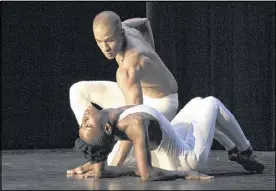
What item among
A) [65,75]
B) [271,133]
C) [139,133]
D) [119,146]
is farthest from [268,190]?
[65,75]

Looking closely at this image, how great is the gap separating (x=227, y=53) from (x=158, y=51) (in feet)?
2.21

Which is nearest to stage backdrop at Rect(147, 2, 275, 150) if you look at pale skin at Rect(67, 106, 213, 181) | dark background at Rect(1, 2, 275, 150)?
dark background at Rect(1, 2, 275, 150)

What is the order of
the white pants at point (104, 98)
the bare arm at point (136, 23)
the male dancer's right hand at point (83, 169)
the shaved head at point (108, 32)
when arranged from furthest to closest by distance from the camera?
the bare arm at point (136, 23) → the white pants at point (104, 98) → the male dancer's right hand at point (83, 169) → the shaved head at point (108, 32)

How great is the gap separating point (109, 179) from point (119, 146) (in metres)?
0.44

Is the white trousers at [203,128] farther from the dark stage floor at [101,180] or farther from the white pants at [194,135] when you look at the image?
the dark stage floor at [101,180]

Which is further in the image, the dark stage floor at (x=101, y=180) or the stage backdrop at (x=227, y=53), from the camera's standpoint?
the stage backdrop at (x=227, y=53)

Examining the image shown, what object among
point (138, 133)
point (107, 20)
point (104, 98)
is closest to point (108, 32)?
point (107, 20)

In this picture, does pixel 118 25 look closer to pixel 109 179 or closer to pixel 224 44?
pixel 109 179

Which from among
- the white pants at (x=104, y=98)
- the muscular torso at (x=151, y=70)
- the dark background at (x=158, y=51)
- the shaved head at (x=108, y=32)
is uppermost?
the shaved head at (x=108, y=32)

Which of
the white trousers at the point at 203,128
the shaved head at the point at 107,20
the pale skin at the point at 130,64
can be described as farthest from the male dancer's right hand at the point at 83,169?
the shaved head at the point at 107,20

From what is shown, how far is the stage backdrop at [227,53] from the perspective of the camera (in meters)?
8.70

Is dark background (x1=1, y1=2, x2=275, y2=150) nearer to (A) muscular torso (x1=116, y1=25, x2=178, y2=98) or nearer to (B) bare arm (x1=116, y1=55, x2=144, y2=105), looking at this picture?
(A) muscular torso (x1=116, y1=25, x2=178, y2=98)

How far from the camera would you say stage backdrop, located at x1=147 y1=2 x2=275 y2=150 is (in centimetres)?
870

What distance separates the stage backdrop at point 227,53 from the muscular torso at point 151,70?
8.44ft
